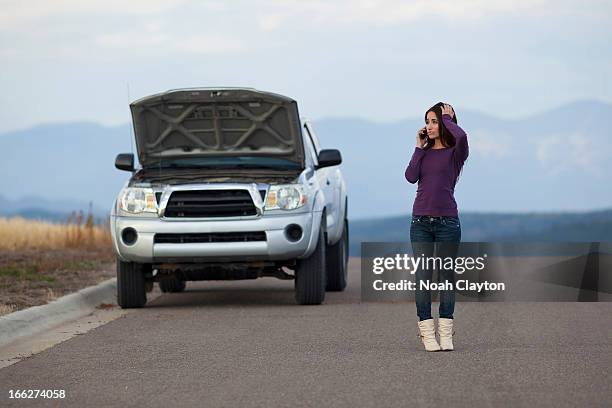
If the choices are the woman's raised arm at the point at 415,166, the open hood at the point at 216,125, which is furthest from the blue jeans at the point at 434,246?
the open hood at the point at 216,125

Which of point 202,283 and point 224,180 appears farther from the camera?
point 202,283

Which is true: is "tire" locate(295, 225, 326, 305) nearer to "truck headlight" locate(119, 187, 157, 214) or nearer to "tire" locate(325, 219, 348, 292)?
"truck headlight" locate(119, 187, 157, 214)

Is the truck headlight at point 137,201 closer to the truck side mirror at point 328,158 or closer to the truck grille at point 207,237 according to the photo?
the truck grille at point 207,237

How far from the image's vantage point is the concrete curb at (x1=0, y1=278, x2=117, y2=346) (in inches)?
498

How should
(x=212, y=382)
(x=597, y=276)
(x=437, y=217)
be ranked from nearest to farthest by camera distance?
(x=212, y=382), (x=437, y=217), (x=597, y=276)

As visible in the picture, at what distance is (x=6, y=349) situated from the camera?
11742 mm

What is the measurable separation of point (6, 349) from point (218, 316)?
3.06 m

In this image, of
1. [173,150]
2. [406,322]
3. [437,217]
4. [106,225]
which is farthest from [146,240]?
[106,225]

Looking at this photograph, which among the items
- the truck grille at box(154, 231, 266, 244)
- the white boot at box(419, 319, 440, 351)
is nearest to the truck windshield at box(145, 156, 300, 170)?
the truck grille at box(154, 231, 266, 244)

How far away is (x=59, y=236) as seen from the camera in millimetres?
26656

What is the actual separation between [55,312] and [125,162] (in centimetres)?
243

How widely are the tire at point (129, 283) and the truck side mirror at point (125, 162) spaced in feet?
4.41

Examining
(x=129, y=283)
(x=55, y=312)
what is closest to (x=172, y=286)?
(x=129, y=283)

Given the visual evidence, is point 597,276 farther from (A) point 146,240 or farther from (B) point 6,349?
(B) point 6,349
